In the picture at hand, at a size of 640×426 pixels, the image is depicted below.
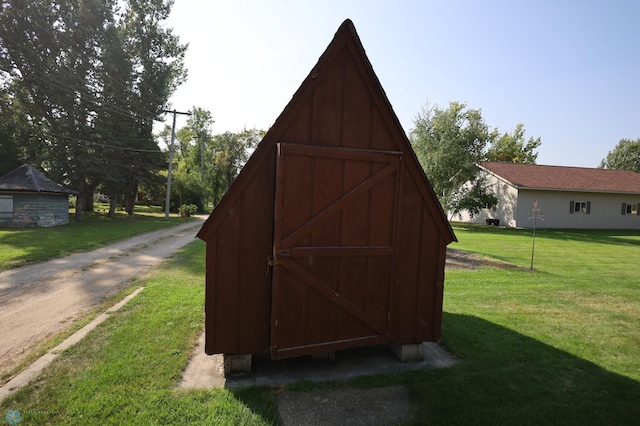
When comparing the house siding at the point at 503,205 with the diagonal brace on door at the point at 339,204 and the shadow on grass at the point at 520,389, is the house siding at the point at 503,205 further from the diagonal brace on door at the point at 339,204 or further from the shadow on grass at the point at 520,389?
the diagonal brace on door at the point at 339,204

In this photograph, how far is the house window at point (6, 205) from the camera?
18578 mm

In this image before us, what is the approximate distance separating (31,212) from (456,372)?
24.7 m

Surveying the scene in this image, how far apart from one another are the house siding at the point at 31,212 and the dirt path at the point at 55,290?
11.8 meters

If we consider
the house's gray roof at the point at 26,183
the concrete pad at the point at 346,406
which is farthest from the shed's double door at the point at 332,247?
the house's gray roof at the point at 26,183

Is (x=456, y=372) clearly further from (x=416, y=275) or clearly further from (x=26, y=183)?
(x=26, y=183)

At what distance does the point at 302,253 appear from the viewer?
3742 mm

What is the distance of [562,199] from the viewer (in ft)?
89.7

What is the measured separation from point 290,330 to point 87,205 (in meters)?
38.4

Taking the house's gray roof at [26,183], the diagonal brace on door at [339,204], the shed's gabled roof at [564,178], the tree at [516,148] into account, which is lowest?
the diagonal brace on door at [339,204]

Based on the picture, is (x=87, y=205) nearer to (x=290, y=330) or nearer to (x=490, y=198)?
(x=290, y=330)

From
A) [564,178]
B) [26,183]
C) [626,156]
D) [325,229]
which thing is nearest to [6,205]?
[26,183]

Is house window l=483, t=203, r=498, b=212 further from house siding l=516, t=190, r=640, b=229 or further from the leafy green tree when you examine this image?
the leafy green tree

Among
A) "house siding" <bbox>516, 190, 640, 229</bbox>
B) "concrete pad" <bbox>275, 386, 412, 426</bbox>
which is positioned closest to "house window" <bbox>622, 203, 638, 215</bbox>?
"house siding" <bbox>516, 190, 640, 229</bbox>

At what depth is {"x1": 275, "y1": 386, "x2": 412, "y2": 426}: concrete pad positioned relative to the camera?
3094mm
